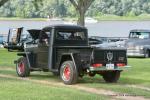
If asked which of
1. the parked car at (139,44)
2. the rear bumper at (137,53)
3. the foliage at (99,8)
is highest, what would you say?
the foliage at (99,8)

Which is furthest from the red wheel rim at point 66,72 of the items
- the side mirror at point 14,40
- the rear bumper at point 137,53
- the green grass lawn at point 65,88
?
the side mirror at point 14,40

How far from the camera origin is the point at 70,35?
18.5m

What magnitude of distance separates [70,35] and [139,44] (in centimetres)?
1641

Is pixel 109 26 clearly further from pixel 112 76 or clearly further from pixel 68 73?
pixel 68 73

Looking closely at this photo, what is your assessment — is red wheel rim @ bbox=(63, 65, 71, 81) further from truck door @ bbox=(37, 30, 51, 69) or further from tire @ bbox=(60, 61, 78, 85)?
truck door @ bbox=(37, 30, 51, 69)

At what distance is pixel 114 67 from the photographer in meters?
16.7

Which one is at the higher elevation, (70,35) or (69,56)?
(70,35)

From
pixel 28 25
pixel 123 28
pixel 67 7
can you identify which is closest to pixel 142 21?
pixel 123 28

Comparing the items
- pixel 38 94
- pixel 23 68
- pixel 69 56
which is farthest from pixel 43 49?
pixel 38 94

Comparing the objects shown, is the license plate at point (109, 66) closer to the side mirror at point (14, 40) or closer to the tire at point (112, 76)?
the tire at point (112, 76)

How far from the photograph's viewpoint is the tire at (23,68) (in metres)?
18.9

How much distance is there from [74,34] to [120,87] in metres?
3.56

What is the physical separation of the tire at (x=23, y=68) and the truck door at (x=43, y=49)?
2.17 feet

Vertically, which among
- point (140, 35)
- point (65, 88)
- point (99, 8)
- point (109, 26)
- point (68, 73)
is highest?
point (99, 8)
